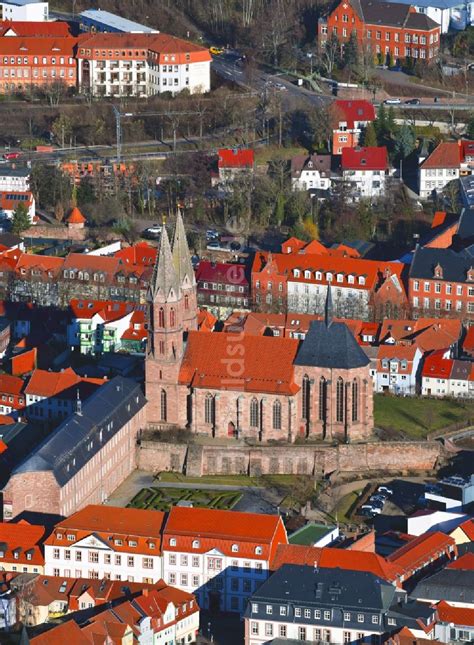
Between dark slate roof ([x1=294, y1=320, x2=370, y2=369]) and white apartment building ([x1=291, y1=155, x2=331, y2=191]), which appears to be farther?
white apartment building ([x1=291, y1=155, x2=331, y2=191])

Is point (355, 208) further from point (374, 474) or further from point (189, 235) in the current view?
point (374, 474)

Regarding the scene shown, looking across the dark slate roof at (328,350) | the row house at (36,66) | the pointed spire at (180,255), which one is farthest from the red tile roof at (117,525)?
the row house at (36,66)

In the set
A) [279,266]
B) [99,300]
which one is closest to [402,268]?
[279,266]

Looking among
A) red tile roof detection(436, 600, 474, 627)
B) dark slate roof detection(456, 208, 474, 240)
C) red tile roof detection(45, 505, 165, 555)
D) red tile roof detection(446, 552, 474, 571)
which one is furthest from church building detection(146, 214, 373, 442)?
dark slate roof detection(456, 208, 474, 240)

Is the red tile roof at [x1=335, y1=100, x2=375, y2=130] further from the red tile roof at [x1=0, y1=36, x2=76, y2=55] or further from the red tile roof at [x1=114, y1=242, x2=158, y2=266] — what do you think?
the red tile roof at [x1=114, y1=242, x2=158, y2=266]

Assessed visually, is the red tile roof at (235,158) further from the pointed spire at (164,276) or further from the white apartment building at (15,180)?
the pointed spire at (164,276)

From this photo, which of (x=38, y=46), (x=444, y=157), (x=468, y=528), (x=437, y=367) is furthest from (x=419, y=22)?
(x=468, y=528)

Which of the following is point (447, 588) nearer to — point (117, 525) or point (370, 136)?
point (117, 525)
